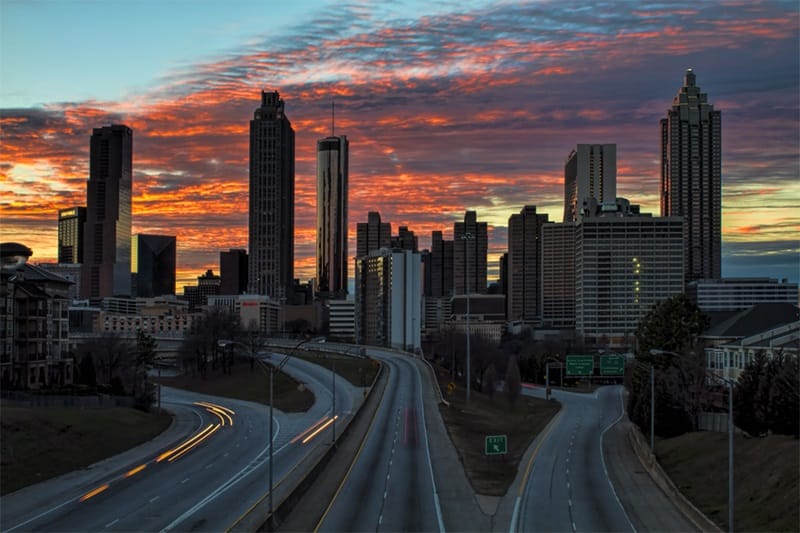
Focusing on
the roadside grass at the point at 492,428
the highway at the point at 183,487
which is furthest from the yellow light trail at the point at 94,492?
the roadside grass at the point at 492,428

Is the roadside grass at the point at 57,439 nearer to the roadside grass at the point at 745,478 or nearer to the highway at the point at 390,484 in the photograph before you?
the highway at the point at 390,484

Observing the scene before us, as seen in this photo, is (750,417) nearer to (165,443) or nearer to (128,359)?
(165,443)

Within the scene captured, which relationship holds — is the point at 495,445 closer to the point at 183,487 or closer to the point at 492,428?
the point at 183,487

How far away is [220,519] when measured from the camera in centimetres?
4428

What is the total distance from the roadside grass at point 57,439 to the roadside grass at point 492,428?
81.6 ft

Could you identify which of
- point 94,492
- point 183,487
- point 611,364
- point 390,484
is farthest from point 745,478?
point 611,364

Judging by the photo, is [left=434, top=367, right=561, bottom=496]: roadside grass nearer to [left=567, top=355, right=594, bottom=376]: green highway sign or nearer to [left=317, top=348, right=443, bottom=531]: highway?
[left=317, top=348, right=443, bottom=531]: highway

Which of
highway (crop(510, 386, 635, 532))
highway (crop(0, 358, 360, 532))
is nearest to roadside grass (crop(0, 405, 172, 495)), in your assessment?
highway (crop(0, 358, 360, 532))

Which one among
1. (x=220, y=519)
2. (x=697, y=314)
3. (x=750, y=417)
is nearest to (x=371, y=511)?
(x=220, y=519)

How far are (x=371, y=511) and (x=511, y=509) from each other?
7.65 meters

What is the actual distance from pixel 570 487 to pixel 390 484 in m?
10.8

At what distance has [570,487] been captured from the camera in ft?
188

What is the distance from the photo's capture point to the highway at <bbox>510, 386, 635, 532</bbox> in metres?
46.3

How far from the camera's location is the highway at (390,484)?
44.5 metres
